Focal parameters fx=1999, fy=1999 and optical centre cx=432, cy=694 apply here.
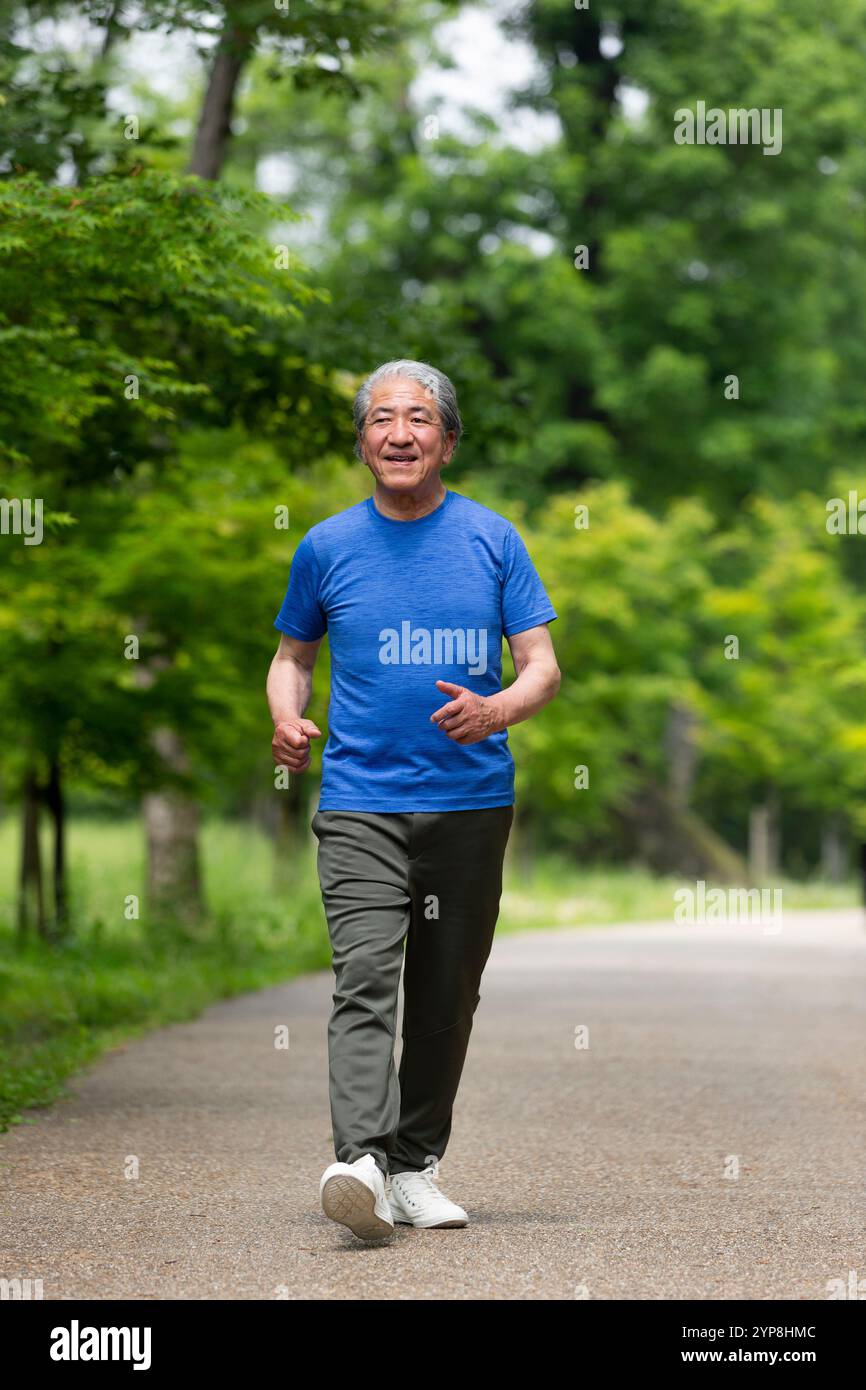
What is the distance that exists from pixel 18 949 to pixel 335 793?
406 inches

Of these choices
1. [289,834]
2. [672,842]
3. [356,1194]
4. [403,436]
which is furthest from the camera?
[672,842]

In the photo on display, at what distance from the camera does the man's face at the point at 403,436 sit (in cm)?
515

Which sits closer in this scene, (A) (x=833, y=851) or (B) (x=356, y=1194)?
(B) (x=356, y=1194)

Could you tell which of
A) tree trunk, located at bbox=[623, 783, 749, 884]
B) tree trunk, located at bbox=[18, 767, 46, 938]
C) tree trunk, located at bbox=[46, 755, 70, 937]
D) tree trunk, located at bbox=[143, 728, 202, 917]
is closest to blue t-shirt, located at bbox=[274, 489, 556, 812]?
tree trunk, located at bbox=[46, 755, 70, 937]

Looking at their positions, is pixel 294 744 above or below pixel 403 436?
below

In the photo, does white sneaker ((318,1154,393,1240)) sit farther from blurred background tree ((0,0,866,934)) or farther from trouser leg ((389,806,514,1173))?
blurred background tree ((0,0,866,934))

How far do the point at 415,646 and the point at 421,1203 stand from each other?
1.45 m

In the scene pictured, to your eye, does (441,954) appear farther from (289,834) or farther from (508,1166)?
(289,834)

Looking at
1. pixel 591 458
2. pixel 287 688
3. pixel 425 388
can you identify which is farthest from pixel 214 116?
pixel 591 458

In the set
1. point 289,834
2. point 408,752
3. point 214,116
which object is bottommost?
point 289,834

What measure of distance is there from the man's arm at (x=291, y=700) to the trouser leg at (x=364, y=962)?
0.78 feet

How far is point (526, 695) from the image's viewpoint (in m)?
5.03

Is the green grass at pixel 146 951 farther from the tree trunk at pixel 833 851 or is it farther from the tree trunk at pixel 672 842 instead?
the tree trunk at pixel 833 851

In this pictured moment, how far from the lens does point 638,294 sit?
113ft
